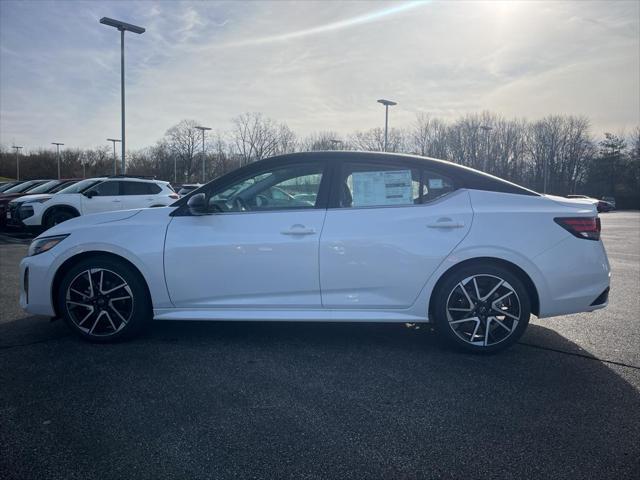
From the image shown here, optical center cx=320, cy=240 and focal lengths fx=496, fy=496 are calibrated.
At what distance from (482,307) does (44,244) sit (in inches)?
148

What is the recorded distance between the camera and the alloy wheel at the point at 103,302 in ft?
13.7

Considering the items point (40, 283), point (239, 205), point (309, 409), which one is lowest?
point (309, 409)

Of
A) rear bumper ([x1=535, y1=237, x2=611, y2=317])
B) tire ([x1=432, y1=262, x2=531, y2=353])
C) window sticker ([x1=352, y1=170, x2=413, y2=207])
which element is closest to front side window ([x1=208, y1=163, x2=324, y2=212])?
window sticker ([x1=352, y1=170, x2=413, y2=207])

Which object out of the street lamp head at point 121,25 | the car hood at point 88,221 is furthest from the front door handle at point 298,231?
the street lamp head at point 121,25

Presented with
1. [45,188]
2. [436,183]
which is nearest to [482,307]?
[436,183]

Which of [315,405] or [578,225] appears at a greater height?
[578,225]

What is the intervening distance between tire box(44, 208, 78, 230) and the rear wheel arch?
11.8 meters

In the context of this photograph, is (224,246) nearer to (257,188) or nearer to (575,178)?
(257,188)

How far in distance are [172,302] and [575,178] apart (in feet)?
240

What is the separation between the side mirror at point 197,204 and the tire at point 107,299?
0.73 meters

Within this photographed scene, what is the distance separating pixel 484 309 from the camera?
3961mm

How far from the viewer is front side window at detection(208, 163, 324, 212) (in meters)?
4.18

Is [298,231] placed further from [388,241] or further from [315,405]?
[315,405]

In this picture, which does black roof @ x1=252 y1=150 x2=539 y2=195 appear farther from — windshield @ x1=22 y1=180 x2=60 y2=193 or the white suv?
windshield @ x1=22 y1=180 x2=60 y2=193
